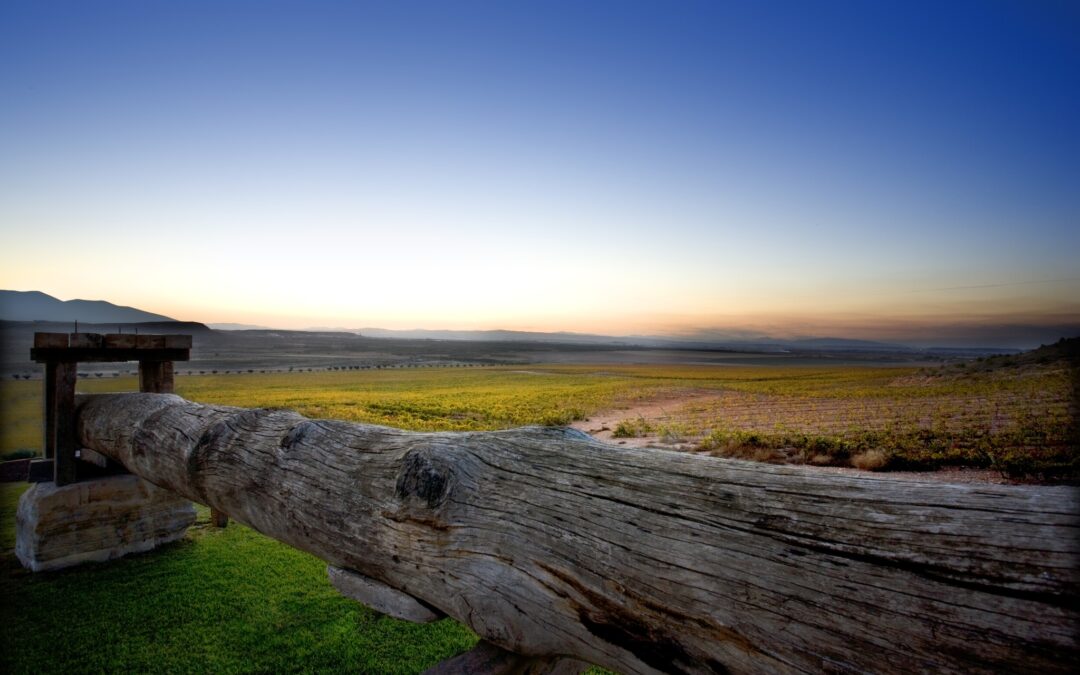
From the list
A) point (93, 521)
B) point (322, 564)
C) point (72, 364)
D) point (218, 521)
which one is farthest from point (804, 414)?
point (72, 364)

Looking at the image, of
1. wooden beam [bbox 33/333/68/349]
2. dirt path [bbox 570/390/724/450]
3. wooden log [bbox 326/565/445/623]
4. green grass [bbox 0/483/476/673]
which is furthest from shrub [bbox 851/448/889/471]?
wooden beam [bbox 33/333/68/349]

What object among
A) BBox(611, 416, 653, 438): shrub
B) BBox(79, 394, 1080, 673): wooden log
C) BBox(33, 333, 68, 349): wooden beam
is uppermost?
BBox(33, 333, 68, 349): wooden beam

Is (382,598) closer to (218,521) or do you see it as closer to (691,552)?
(691,552)

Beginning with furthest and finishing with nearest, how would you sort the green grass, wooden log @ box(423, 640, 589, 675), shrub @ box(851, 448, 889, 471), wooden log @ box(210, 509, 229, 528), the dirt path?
the dirt path < shrub @ box(851, 448, 889, 471) < wooden log @ box(210, 509, 229, 528) < the green grass < wooden log @ box(423, 640, 589, 675)

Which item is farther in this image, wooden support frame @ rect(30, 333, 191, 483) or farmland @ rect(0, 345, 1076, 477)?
farmland @ rect(0, 345, 1076, 477)

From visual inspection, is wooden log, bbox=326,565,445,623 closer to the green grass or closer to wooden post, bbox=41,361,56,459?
the green grass

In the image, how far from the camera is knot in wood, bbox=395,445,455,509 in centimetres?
199

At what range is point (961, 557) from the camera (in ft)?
3.37

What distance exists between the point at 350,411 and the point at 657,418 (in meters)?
13.0

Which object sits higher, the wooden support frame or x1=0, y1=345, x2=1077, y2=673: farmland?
the wooden support frame

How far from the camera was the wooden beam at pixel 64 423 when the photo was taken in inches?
210

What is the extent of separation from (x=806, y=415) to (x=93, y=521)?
22174 mm

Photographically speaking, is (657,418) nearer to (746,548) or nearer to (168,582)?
(168,582)

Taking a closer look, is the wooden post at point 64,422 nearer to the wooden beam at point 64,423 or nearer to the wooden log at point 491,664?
the wooden beam at point 64,423
